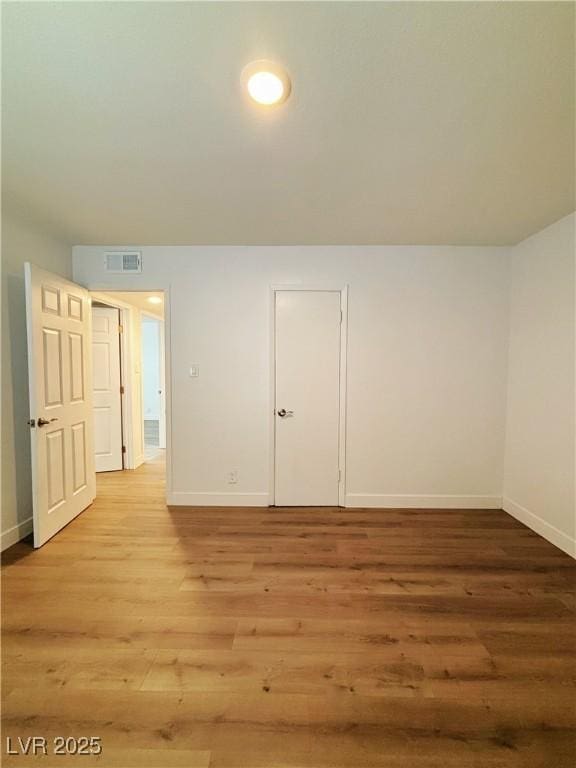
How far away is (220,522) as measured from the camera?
110 inches

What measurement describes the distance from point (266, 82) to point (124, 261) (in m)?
2.35

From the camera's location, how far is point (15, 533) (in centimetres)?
245

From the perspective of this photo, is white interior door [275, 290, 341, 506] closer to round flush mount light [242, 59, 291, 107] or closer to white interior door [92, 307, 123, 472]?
round flush mount light [242, 59, 291, 107]

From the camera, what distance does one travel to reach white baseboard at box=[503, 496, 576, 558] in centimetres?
234

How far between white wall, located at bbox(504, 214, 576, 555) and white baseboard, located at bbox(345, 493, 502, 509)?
0.65ft

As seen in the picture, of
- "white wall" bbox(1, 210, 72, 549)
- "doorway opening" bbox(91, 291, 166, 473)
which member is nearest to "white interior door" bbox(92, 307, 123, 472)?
"doorway opening" bbox(91, 291, 166, 473)

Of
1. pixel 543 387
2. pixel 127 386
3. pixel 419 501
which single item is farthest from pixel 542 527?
pixel 127 386

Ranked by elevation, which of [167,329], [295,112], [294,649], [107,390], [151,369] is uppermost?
[295,112]

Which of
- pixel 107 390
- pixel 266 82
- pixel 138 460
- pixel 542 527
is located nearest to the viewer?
pixel 266 82

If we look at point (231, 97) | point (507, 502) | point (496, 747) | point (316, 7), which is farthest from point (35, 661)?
point (507, 502)

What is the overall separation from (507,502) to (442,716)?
2359 mm

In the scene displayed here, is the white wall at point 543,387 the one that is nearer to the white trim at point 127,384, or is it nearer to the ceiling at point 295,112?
the ceiling at point 295,112

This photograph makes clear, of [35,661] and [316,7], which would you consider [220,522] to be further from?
[316,7]

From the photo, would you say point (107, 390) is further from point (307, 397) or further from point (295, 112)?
point (295, 112)
